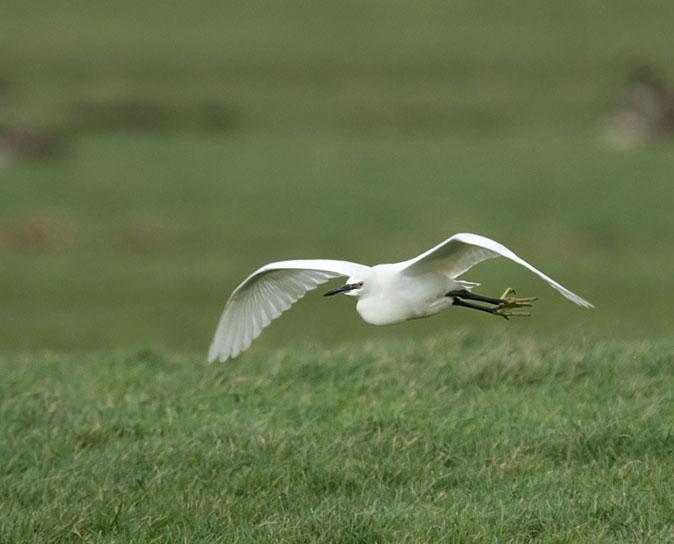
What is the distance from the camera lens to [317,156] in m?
31.7

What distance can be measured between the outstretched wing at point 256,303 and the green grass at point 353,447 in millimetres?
289

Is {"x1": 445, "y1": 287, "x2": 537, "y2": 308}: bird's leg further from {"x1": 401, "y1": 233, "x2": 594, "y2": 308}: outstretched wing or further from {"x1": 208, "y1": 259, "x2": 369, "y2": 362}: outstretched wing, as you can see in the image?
{"x1": 208, "y1": 259, "x2": 369, "y2": 362}: outstretched wing

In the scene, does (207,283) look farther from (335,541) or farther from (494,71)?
(494,71)

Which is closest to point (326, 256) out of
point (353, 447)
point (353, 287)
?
point (353, 287)

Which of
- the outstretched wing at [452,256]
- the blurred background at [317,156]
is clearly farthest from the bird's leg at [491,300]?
the blurred background at [317,156]

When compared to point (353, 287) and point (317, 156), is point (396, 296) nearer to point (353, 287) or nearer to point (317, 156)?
point (353, 287)

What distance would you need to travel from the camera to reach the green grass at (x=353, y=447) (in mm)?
5172

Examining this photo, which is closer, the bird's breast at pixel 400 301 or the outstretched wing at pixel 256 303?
the bird's breast at pixel 400 301

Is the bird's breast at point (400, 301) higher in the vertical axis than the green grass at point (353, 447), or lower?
higher

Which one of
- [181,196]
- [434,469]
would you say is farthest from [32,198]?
[434,469]

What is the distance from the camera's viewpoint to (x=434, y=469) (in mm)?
5785

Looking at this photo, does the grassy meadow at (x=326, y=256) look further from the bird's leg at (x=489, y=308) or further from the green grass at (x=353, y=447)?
the bird's leg at (x=489, y=308)

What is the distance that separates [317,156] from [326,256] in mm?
11249

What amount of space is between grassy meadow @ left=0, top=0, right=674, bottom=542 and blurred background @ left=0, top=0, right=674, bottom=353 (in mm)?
120
